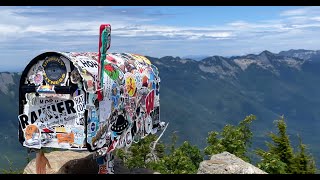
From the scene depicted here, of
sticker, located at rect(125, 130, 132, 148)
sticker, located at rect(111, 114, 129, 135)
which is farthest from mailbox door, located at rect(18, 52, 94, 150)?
sticker, located at rect(125, 130, 132, 148)

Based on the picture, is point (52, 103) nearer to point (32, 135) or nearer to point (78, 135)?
point (32, 135)

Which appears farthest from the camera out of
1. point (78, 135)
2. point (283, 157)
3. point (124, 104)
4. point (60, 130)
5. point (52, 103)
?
point (283, 157)

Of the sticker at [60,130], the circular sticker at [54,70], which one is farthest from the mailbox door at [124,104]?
the circular sticker at [54,70]

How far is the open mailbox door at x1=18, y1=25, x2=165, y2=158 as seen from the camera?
11383 millimetres

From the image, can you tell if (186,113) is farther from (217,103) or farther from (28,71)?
(28,71)

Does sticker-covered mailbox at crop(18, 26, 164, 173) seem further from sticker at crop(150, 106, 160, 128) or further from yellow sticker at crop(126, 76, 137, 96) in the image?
sticker at crop(150, 106, 160, 128)

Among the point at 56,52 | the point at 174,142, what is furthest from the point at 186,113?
the point at 56,52

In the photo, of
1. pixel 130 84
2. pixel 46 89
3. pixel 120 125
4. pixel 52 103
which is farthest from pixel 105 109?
pixel 130 84

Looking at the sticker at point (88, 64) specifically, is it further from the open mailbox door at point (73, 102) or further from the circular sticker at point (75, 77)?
the circular sticker at point (75, 77)

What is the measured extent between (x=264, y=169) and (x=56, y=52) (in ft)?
22.4

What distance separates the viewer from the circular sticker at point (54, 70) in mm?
Result: 11477

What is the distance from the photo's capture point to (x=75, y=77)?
11344 millimetres

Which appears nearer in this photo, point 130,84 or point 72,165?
point 130,84

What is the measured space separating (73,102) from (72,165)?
402 cm
